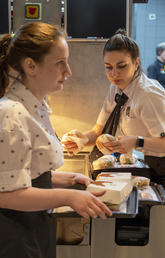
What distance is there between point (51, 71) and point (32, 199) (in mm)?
394

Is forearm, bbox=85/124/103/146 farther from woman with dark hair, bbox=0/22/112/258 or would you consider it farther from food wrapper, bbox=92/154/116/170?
woman with dark hair, bbox=0/22/112/258

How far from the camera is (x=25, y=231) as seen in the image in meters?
1.08

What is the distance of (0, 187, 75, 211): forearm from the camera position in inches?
37.5

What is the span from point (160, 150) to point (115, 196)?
0.60 metres

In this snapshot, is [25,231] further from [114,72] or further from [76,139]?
[114,72]

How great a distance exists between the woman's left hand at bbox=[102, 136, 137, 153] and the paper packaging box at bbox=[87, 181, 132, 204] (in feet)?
1.40

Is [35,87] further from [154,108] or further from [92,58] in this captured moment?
[92,58]

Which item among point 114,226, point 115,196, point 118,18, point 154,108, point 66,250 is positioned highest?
point 118,18

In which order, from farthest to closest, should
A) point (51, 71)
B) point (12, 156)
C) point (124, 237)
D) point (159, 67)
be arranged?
point (159, 67) → point (124, 237) → point (51, 71) → point (12, 156)

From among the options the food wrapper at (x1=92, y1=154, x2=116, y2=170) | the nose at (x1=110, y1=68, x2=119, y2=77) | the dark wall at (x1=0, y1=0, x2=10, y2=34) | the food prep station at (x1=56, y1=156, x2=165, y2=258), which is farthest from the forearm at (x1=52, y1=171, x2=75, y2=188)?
the dark wall at (x1=0, y1=0, x2=10, y2=34)

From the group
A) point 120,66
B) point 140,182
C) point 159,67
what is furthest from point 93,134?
point 159,67

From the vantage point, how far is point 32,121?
1.02 meters

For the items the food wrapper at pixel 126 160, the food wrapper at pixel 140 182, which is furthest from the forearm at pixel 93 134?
the food wrapper at pixel 140 182

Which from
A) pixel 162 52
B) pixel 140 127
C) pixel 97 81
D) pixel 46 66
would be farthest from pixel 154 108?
pixel 162 52
